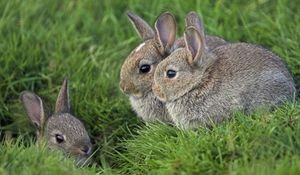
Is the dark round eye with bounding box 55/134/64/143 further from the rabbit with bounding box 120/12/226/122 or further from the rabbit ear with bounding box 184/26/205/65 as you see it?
the rabbit ear with bounding box 184/26/205/65

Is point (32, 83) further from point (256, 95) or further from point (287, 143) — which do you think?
point (287, 143)

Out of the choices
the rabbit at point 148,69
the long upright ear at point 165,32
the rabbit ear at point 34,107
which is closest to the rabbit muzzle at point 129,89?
the rabbit at point 148,69

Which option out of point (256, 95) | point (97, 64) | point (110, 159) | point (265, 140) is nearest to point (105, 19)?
point (97, 64)

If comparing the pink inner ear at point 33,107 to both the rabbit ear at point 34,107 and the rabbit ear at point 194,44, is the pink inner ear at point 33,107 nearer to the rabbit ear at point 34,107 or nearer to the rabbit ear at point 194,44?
the rabbit ear at point 34,107

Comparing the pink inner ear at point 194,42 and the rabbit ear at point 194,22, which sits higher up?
the rabbit ear at point 194,22

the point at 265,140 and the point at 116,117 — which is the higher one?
the point at 265,140

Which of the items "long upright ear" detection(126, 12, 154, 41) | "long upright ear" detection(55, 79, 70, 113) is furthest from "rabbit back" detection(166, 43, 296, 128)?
"long upright ear" detection(55, 79, 70, 113)
